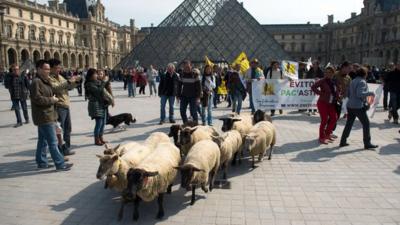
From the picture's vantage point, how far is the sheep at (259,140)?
5.71 metres

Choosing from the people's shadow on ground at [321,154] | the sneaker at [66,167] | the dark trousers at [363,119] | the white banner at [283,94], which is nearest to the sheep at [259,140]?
the people's shadow on ground at [321,154]

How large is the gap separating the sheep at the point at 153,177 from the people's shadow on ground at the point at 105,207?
0.13 m

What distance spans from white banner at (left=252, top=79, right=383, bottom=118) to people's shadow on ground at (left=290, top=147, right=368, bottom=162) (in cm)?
424

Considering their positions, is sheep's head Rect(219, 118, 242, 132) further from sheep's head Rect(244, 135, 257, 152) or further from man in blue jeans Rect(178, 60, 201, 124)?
man in blue jeans Rect(178, 60, 201, 124)

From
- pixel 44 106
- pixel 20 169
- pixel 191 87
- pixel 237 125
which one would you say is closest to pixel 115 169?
pixel 44 106

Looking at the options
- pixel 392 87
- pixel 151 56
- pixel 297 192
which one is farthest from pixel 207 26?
pixel 297 192

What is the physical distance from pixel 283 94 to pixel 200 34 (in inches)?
886

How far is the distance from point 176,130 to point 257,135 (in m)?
1.47

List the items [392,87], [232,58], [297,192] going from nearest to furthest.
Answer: [297,192], [392,87], [232,58]

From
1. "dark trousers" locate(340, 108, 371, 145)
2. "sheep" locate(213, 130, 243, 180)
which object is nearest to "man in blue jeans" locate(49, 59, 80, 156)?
"sheep" locate(213, 130, 243, 180)

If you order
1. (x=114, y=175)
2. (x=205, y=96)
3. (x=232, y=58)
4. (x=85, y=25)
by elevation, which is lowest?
(x=114, y=175)

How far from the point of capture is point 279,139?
8227 mm

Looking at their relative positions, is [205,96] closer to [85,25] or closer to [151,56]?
[151,56]

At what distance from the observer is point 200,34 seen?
3256 cm
